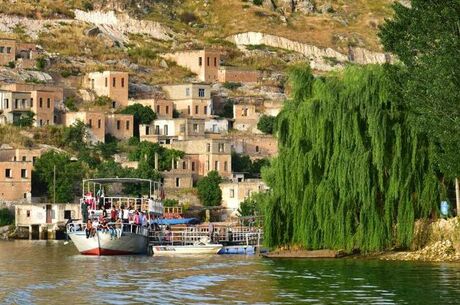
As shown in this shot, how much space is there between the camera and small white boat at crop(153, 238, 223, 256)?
74.8 m

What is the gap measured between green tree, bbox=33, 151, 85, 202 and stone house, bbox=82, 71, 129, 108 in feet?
65.7

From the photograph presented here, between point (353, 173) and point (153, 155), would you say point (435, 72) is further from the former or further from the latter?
point (153, 155)

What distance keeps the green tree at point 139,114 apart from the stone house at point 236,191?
1575 centimetres

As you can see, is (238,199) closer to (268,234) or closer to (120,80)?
(120,80)

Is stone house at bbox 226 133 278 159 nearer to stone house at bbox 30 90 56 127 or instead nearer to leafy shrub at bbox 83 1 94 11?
stone house at bbox 30 90 56 127

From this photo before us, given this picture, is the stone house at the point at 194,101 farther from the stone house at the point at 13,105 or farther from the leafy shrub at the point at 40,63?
the stone house at the point at 13,105

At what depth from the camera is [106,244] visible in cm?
7500

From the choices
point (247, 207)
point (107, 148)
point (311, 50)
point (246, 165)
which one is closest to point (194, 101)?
point (246, 165)

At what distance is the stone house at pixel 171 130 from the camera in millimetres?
126938

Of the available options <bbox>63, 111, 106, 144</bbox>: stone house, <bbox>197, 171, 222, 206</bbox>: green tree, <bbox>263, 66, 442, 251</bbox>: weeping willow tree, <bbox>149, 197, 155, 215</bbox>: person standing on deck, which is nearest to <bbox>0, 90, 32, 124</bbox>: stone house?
<bbox>63, 111, 106, 144</bbox>: stone house

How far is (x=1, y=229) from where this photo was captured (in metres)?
108

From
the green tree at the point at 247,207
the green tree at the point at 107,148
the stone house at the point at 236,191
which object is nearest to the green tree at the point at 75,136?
the green tree at the point at 107,148

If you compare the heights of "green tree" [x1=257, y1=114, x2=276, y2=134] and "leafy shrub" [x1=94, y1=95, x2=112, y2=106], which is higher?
"leafy shrub" [x1=94, y1=95, x2=112, y2=106]

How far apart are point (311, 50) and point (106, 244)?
91.3m
